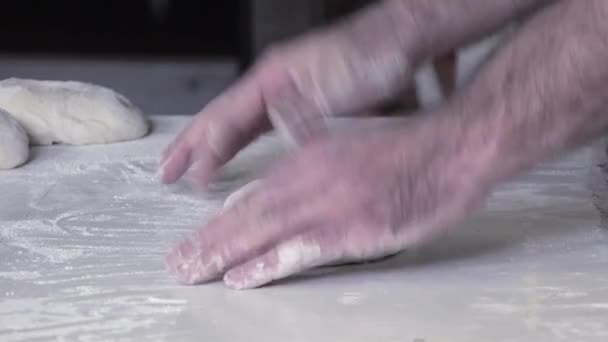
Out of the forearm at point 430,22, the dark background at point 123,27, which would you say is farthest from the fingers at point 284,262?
the dark background at point 123,27

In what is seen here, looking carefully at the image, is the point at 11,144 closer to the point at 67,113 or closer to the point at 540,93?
the point at 67,113

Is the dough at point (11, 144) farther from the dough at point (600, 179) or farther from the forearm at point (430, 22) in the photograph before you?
the dough at point (600, 179)

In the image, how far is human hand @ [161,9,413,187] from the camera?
983mm

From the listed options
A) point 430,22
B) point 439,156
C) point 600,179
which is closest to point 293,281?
point 439,156

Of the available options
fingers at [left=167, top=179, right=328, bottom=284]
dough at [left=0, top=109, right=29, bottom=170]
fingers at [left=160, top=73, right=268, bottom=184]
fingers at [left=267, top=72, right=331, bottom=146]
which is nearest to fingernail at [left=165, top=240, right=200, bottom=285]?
fingers at [left=167, top=179, right=328, bottom=284]

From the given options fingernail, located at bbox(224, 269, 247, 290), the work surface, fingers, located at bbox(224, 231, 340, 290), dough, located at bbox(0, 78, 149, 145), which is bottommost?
the work surface

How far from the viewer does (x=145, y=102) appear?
10.1ft

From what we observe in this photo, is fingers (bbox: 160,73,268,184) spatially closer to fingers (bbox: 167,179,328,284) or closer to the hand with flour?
the hand with flour

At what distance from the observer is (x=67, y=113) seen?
135 cm

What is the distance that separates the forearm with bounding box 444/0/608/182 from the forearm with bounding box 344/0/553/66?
0.21m

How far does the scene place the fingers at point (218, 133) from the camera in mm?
1100

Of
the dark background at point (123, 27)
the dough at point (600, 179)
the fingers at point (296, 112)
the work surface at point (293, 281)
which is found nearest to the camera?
the work surface at point (293, 281)

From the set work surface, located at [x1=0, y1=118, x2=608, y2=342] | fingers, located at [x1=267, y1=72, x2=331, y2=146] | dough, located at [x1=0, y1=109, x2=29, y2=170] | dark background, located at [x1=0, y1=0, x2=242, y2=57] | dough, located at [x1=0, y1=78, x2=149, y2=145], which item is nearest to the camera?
work surface, located at [x1=0, y1=118, x2=608, y2=342]

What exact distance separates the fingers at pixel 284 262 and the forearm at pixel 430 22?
28 cm
